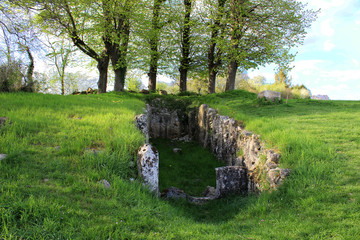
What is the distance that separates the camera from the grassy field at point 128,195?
3.49 m

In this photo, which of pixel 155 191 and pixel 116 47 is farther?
pixel 116 47

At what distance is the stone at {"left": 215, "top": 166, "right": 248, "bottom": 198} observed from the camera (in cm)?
668

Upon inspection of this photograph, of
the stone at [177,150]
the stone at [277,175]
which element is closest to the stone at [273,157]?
the stone at [277,175]

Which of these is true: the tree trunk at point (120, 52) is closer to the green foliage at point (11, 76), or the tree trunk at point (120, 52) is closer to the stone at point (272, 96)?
the green foliage at point (11, 76)

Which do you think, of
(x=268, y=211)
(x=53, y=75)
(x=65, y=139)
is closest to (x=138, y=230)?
(x=268, y=211)

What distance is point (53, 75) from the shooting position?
41438 mm

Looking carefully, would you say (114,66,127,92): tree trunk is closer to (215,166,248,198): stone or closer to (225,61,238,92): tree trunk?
(225,61,238,92): tree trunk

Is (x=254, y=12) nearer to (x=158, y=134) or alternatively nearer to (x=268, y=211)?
(x=158, y=134)

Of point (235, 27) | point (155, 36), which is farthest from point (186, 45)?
point (235, 27)

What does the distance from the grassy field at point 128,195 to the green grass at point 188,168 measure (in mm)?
2719

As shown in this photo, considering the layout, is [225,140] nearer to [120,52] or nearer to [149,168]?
[149,168]

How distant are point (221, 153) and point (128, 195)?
7.91m

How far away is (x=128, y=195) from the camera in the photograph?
4461 mm

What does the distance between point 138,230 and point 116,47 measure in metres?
20.6
